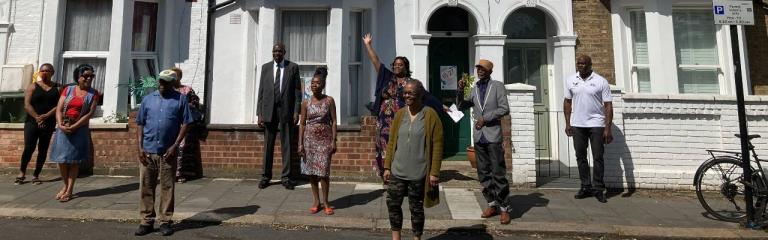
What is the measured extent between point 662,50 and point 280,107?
6732 mm

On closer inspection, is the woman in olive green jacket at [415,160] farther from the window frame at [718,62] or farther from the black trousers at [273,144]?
the window frame at [718,62]

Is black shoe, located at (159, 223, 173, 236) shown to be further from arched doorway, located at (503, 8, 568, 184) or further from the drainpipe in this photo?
arched doorway, located at (503, 8, 568, 184)

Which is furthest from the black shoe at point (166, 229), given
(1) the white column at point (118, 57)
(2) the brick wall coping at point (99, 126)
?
(1) the white column at point (118, 57)

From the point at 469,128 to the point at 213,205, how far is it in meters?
4.93

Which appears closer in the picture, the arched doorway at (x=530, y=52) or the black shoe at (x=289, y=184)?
the black shoe at (x=289, y=184)

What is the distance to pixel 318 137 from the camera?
538 centimetres

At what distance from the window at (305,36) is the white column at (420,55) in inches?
62.7

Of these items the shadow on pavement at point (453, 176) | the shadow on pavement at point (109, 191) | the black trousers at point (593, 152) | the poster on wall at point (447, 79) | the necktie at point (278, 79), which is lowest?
the shadow on pavement at point (109, 191)

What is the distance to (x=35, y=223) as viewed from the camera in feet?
16.6

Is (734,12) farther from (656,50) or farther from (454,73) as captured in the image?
(454,73)

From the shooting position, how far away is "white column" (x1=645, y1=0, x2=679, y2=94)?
28.4 feet

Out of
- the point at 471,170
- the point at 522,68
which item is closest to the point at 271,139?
the point at 471,170

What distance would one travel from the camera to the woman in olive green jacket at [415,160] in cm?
398

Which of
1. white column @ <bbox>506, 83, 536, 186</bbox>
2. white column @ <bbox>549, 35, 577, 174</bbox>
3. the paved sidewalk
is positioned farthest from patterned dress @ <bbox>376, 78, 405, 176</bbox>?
white column @ <bbox>549, 35, 577, 174</bbox>
